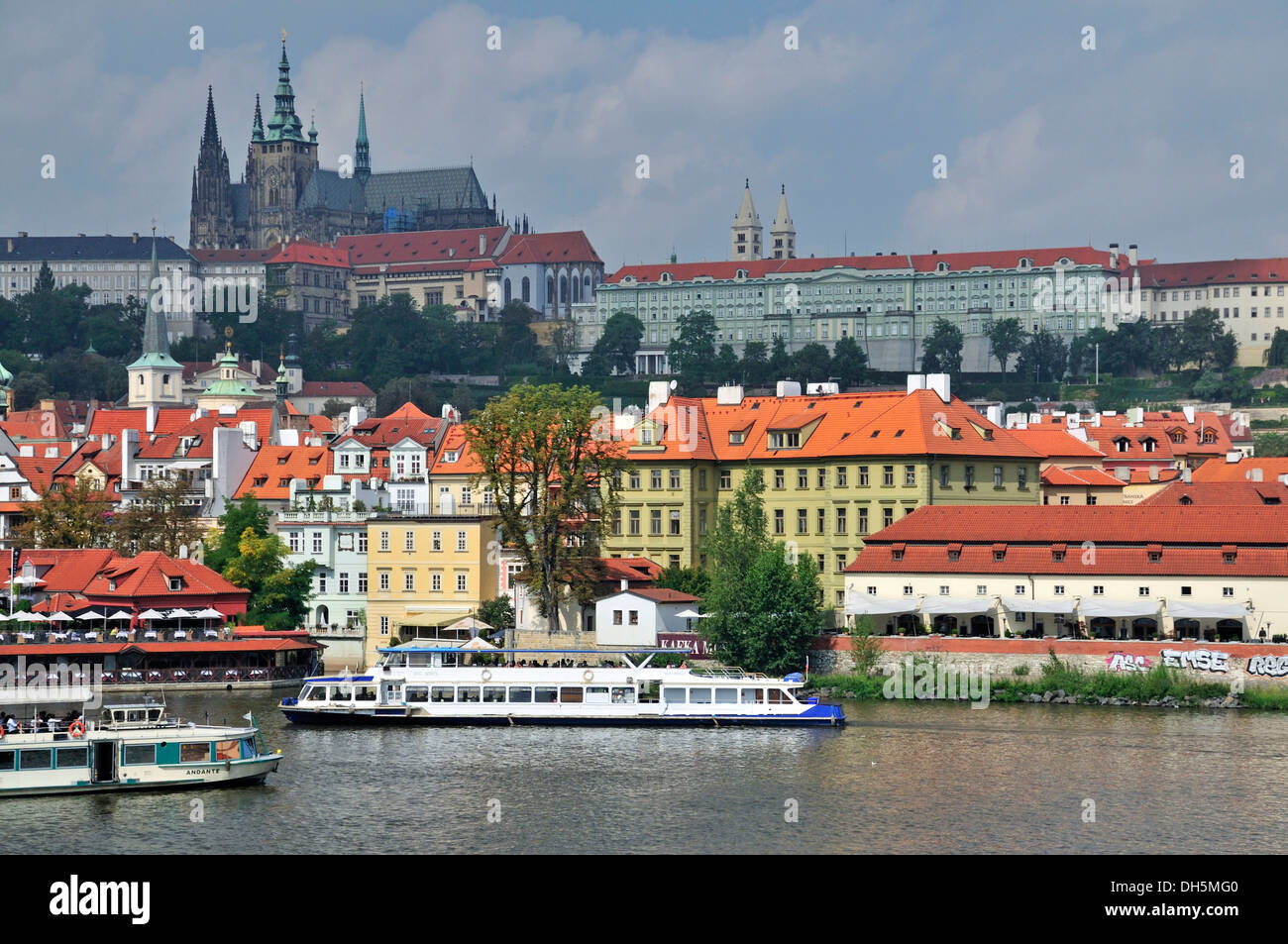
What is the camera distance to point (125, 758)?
145 feet

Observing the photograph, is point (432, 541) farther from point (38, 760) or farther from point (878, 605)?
point (38, 760)

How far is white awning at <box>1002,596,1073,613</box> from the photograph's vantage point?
6125 centimetres

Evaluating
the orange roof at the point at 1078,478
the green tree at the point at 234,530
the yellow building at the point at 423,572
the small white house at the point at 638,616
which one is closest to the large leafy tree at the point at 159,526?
the green tree at the point at 234,530

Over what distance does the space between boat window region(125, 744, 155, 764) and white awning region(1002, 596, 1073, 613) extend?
93.0 ft

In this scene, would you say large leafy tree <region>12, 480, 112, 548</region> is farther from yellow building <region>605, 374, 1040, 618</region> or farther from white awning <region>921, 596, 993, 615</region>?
white awning <region>921, 596, 993, 615</region>

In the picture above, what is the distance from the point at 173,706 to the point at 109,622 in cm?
1144

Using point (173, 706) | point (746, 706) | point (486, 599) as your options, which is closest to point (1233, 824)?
point (746, 706)

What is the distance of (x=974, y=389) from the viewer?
199 meters

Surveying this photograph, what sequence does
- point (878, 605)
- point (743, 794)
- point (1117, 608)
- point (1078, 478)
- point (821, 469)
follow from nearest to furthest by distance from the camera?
1. point (743, 794)
2. point (1117, 608)
3. point (878, 605)
4. point (821, 469)
5. point (1078, 478)

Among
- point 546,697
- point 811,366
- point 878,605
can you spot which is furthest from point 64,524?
point 811,366

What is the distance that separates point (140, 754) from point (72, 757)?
1.42 meters

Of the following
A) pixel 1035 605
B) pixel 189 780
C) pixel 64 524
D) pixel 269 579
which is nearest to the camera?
pixel 189 780

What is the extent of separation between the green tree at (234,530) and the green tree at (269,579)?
2.13 ft

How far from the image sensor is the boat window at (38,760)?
142 feet
